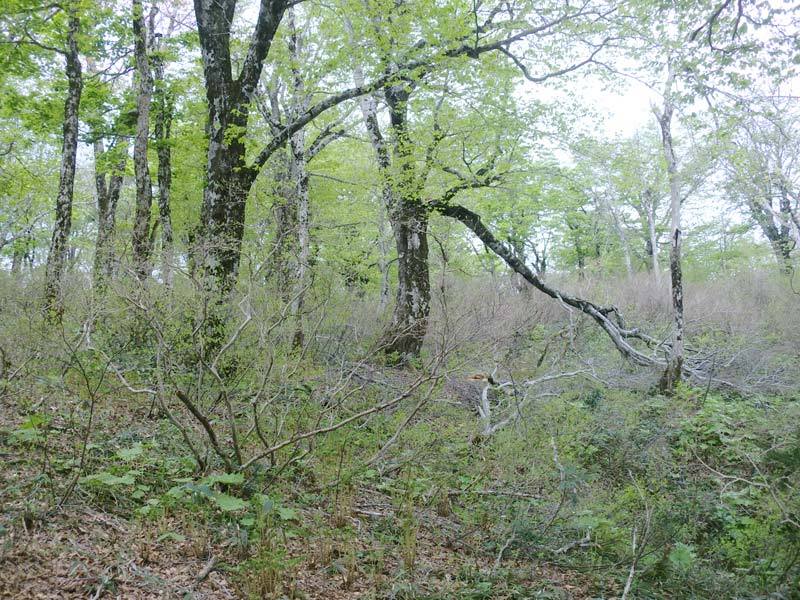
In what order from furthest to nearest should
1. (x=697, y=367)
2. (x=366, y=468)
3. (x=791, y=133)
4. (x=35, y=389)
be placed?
(x=791, y=133)
(x=697, y=367)
(x=35, y=389)
(x=366, y=468)

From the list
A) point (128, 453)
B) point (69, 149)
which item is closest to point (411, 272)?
point (69, 149)

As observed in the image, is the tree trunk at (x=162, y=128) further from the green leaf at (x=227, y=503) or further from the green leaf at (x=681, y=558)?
the green leaf at (x=681, y=558)

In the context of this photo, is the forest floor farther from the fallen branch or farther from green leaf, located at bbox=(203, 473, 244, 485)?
the fallen branch

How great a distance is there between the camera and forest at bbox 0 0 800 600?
3971mm

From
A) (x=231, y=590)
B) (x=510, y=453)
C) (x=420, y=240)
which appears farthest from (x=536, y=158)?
(x=231, y=590)

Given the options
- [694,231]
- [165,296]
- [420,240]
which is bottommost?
[165,296]

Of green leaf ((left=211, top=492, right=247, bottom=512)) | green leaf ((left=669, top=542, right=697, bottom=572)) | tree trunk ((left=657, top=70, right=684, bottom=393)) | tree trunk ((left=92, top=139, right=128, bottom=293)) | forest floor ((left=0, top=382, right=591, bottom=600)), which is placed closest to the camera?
forest floor ((left=0, top=382, right=591, bottom=600))

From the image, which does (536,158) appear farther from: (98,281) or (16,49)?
(16,49)

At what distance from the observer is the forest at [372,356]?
3971mm

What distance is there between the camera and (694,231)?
1110 inches

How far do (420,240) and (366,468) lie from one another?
24.0 feet

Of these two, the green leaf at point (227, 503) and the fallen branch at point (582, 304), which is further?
the fallen branch at point (582, 304)

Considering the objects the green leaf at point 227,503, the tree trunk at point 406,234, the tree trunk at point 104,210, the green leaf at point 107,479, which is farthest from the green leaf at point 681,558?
the tree trunk at point 406,234

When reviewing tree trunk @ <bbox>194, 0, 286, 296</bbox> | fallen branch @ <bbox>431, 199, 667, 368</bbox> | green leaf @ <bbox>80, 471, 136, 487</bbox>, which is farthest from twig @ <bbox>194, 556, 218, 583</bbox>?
fallen branch @ <bbox>431, 199, 667, 368</bbox>
